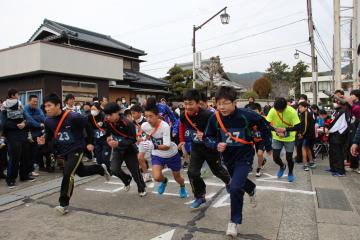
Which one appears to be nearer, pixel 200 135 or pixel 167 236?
pixel 167 236

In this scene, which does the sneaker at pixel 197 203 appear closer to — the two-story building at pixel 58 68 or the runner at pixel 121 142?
the runner at pixel 121 142

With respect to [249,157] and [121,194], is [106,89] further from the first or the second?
[249,157]

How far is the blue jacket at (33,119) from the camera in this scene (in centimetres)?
718

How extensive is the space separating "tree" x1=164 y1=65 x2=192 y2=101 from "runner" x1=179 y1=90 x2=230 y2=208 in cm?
2330

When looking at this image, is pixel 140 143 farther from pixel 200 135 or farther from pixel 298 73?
pixel 298 73

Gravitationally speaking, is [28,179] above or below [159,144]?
below

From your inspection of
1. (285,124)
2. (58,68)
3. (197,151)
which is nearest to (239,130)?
(197,151)

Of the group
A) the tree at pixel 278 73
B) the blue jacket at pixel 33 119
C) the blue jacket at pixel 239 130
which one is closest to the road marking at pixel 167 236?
the blue jacket at pixel 239 130

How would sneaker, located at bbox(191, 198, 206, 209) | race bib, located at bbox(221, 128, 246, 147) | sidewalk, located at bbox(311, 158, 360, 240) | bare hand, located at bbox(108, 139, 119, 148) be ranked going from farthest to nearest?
bare hand, located at bbox(108, 139, 119, 148) → sneaker, located at bbox(191, 198, 206, 209) → race bib, located at bbox(221, 128, 246, 147) → sidewalk, located at bbox(311, 158, 360, 240)

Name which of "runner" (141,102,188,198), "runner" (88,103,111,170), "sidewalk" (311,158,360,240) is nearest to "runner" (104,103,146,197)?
"runner" (141,102,188,198)

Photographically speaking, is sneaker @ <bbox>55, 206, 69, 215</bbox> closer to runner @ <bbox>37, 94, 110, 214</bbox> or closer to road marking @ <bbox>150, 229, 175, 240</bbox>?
runner @ <bbox>37, 94, 110, 214</bbox>

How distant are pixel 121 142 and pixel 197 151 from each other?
56.2 inches

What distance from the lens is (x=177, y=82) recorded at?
95.1 feet

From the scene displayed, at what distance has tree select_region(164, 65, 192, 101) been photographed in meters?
28.8
